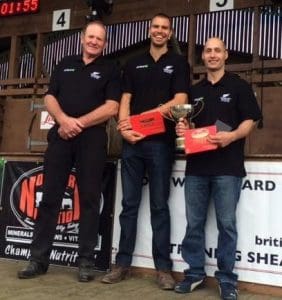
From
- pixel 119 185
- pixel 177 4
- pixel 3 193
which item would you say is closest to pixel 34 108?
pixel 177 4

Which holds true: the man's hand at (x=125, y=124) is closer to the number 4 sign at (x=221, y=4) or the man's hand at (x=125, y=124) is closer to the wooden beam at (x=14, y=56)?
the number 4 sign at (x=221, y=4)

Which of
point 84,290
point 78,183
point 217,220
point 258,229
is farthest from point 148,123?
point 84,290

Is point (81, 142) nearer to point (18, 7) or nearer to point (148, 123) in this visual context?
point (148, 123)

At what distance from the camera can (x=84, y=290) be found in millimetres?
3410

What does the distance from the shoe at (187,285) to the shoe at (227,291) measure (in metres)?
0.19

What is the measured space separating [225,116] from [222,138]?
0.22 metres

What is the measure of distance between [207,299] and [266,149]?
322cm

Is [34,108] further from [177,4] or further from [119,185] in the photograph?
[119,185]

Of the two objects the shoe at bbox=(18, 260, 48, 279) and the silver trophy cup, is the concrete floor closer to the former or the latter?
the shoe at bbox=(18, 260, 48, 279)

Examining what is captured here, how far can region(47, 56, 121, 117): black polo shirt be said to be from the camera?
3.78 m

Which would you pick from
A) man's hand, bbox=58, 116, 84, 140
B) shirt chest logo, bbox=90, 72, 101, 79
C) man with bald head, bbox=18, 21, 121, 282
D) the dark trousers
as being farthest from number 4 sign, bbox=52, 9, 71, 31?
man's hand, bbox=58, 116, 84, 140

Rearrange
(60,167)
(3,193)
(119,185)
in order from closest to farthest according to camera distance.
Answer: (60,167) → (119,185) → (3,193)

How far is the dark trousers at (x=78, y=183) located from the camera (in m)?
3.70

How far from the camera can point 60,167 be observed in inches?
149
